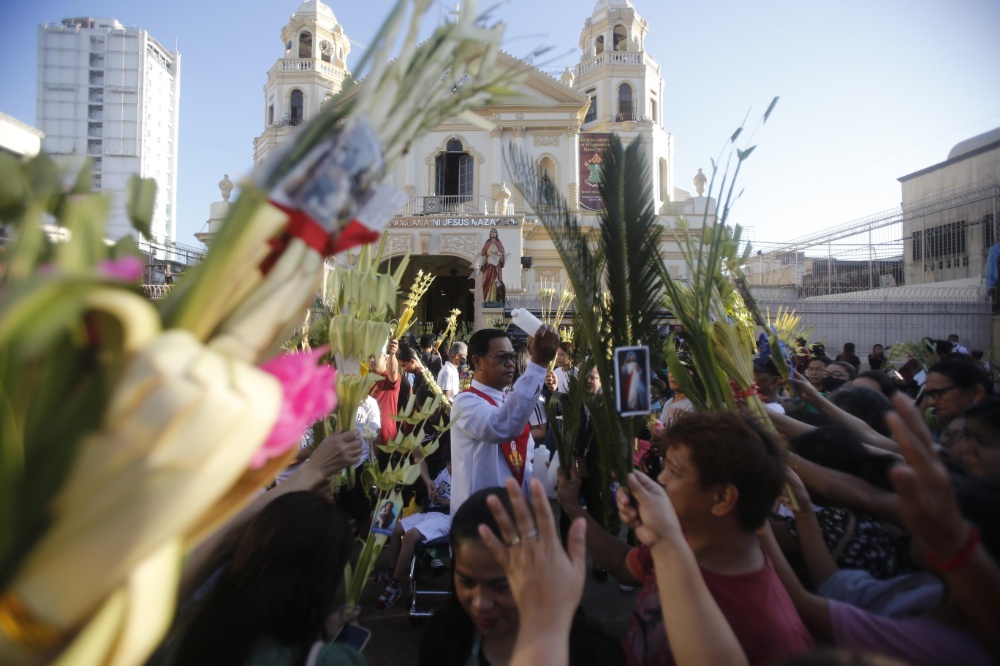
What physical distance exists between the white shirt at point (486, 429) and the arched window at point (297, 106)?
31.0 m

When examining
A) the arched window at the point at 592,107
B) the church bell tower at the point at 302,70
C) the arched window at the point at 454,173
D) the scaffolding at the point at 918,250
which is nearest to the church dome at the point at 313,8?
the church bell tower at the point at 302,70

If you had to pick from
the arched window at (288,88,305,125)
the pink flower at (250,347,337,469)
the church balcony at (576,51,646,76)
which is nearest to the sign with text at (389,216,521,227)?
the arched window at (288,88,305,125)

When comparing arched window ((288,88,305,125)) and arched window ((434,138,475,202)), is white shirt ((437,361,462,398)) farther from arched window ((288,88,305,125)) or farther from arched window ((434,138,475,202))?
arched window ((288,88,305,125))

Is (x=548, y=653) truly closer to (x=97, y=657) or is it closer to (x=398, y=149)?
(x=97, y=657)

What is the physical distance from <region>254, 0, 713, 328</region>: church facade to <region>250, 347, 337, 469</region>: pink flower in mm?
12495

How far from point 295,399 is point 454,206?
25124mm

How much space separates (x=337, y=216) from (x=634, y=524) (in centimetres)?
116

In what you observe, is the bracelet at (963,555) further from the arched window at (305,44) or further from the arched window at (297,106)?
the arched window at (305,44)

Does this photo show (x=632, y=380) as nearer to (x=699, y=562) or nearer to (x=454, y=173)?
(x=699, y=562)

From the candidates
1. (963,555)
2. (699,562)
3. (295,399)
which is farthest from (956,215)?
(295,399)

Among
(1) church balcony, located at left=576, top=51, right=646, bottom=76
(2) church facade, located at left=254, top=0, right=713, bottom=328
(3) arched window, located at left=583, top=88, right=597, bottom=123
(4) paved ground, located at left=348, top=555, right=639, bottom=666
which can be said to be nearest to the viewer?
(4) paved ground, located at left=348, top=555, right=639, bottom=666

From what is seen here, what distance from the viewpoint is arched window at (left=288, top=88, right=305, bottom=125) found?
100ft

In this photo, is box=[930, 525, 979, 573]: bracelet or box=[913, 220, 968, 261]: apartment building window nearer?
box=[930, 525, 979, 573]: bracelet

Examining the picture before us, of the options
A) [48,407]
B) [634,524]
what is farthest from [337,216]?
[634,524]
